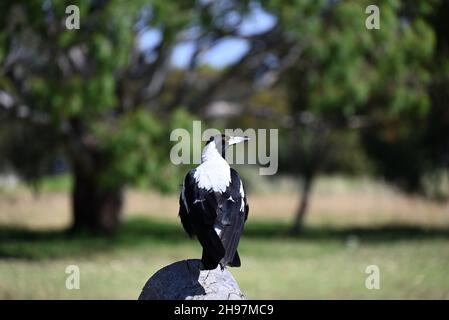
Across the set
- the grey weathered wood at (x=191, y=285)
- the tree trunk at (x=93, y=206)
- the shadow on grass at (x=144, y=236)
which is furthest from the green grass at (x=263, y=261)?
the grey weathered wood at (x=191, y=285)

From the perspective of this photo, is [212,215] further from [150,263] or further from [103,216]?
[103,216]

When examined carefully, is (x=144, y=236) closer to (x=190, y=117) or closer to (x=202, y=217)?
(x=190, y=117)

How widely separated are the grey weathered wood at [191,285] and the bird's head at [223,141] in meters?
1.02

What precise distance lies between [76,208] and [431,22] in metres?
10.2

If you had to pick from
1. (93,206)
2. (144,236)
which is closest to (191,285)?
(93,206)

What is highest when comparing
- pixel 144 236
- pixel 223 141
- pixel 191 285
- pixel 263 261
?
pixel 223 141

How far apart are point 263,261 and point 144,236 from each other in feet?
16.0

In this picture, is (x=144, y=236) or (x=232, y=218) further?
(x=144, y=236)

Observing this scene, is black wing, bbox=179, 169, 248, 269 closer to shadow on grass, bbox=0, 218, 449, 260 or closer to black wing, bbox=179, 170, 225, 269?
black wing, bbox=179, 170, 225, 269

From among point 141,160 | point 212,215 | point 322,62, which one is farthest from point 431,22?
point 212,215

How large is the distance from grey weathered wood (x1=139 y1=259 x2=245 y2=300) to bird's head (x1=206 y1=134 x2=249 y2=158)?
3.34 feet

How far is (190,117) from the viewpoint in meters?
16.7

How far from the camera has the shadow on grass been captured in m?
16.8

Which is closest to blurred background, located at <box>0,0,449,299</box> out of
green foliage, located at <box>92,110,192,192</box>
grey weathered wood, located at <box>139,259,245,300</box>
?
green foliage, located at <box>92,110,192,192</box>
